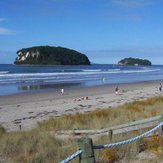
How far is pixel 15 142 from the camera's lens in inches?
334

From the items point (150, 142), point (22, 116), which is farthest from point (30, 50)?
point (150, 142)

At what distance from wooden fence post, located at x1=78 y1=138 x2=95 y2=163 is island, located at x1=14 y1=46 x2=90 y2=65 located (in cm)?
16036

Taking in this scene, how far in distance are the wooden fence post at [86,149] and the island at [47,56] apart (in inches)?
6313

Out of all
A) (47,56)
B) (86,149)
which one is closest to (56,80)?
(86,149)

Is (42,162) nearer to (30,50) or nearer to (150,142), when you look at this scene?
(150,142)

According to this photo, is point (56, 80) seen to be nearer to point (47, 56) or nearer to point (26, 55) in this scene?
point (47, 56)

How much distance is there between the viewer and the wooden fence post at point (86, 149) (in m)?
5.12

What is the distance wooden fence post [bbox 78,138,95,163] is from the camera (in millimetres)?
5115

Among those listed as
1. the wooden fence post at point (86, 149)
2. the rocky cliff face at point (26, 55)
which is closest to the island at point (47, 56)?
the rocky cliff face at point (26, 55)

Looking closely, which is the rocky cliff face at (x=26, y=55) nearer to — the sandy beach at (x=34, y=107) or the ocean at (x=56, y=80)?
the ocean at (x=56, y=80)

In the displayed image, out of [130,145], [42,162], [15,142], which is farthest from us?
[15,142]

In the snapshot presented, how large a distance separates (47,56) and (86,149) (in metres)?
168

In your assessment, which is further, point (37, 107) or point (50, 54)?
point (50, 54)

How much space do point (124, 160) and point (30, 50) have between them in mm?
166705
